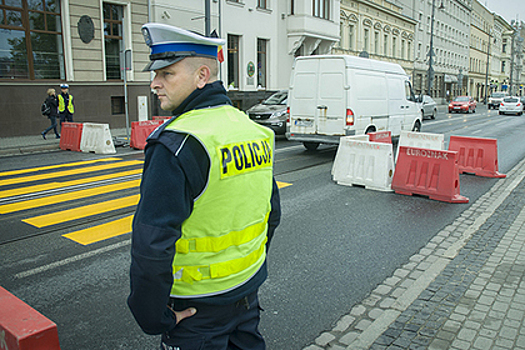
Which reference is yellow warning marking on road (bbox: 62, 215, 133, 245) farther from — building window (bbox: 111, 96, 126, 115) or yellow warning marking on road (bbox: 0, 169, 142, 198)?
building window (bbox: 111, 96, 126, 115)

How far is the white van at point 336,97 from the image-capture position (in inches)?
472

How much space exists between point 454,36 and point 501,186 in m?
73.2

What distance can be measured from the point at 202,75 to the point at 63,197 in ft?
22.2

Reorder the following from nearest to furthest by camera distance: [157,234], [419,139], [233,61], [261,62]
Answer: [157,234]
[419,139]
[233,61]
[261,62]

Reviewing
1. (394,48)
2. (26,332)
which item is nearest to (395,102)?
(26,332)

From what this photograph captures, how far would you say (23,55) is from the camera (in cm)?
1731

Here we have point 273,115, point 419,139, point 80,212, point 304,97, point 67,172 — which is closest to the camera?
point 80,212

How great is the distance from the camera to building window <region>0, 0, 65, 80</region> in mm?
16812

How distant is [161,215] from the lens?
1.62 meters

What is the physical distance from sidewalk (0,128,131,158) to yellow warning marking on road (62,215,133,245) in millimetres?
8973

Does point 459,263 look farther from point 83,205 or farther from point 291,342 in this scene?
point 83,205

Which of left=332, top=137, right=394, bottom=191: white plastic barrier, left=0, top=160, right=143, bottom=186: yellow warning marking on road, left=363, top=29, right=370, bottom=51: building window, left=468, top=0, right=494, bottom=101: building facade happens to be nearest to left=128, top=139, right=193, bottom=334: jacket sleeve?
left=332, top=137, right=394, bottom=191: white plastic barrier

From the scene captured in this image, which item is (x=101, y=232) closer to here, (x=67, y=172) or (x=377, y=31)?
(x=67, y=172)

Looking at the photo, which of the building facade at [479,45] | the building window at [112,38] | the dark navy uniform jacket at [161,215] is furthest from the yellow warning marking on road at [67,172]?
the building facade at [479,45]
